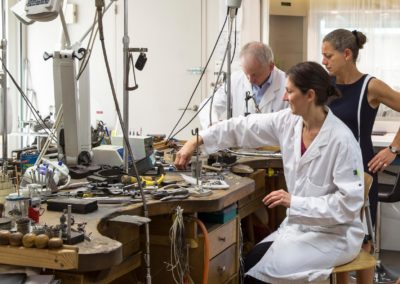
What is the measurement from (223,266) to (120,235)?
0.67 m

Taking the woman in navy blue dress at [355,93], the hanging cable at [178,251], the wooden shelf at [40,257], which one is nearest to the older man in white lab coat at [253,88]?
the woman in navy blue dress at [355,93]

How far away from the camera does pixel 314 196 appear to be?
2.14 metres

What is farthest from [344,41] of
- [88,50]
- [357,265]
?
[88,50]

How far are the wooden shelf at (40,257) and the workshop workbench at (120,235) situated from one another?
1cm

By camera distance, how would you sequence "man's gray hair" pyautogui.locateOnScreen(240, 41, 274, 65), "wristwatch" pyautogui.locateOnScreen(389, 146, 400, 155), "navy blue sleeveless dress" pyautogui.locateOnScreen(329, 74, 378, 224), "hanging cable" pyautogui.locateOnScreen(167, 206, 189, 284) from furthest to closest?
1. "man's gray hair" pyautogui.locateOnScreen(240, 41, 274, 65)
2. "wristwatch" pyautogui.locateOnScreen(389, 146, 400, 155)
3. "navy blue sleeveless dress" pyautogui.locateOnScreen(329, 74, 378, 224)
4. "hanging cable" pyautogui.locateOnScreen(167, 206, 189, 284)

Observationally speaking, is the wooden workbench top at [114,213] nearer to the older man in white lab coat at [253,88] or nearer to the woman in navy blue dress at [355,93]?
the woman in navy blue dress at [355,93]

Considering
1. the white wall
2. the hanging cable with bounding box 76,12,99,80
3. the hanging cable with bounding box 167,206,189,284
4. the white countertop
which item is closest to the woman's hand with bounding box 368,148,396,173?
the hanging cable with bounding box 167,206,189,284

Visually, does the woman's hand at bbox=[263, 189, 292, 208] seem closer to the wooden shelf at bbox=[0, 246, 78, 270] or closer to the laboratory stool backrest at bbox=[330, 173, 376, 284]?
the laboratory stool backrest at bbox=[330, 173, 376, 284]

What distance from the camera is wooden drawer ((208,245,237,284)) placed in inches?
85.8

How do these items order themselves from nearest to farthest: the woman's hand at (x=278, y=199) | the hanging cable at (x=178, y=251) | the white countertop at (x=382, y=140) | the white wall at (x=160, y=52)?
the hanging cable at (x=178, y=251) → the woman's hand at (x=278, y=199) → the white countertop at (x=382, y=140) → the white wall at (x=160, y=52)

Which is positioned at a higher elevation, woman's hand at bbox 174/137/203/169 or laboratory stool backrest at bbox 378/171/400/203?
woman's hand at bbox 174/137/203/169

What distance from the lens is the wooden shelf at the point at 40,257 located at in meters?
1.28

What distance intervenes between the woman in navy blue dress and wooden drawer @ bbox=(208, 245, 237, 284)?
738mm

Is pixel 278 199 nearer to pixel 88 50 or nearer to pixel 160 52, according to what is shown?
pixel 88 50
